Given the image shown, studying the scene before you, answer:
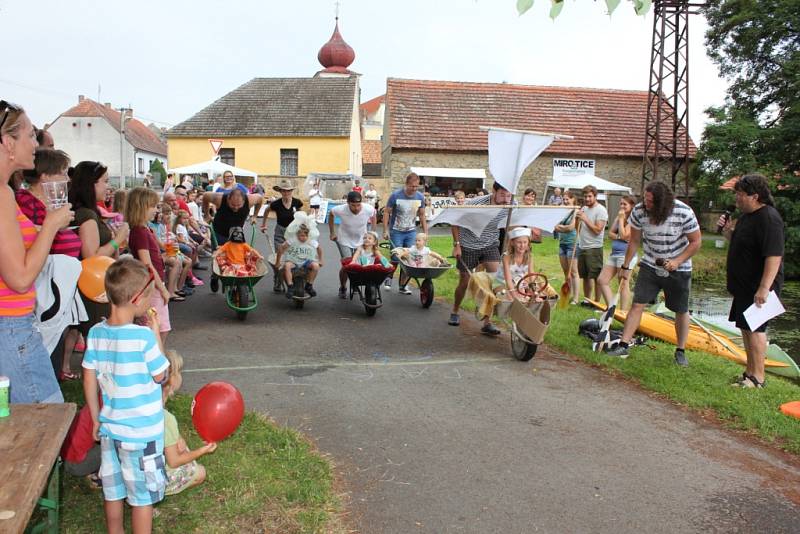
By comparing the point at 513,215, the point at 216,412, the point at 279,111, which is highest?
the point at 279,111

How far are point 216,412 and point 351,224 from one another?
710cm

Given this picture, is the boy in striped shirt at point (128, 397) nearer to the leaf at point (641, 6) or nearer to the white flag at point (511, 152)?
the leaf at point (641, 6)

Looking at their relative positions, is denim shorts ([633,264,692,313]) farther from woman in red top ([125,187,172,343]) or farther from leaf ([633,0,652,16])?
woman in red top ([125,187,172,343])

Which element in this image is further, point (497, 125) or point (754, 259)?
point (497, 125)

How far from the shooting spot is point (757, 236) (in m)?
6.30

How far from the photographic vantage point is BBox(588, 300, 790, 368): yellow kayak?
8.38 meters

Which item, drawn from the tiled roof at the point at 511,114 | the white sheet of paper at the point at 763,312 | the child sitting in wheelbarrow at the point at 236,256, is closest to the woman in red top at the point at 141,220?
the child sitting in wheelbarrow at the point at 236,256

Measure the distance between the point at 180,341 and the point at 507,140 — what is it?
448 cm

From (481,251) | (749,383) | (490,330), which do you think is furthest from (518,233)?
(749,383)

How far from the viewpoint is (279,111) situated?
134ft

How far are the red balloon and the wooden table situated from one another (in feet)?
2.29

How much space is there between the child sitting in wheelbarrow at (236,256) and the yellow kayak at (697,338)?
5084 millimetres

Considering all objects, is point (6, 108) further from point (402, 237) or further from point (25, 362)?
point (402, 237)

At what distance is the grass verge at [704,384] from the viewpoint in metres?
5.50
